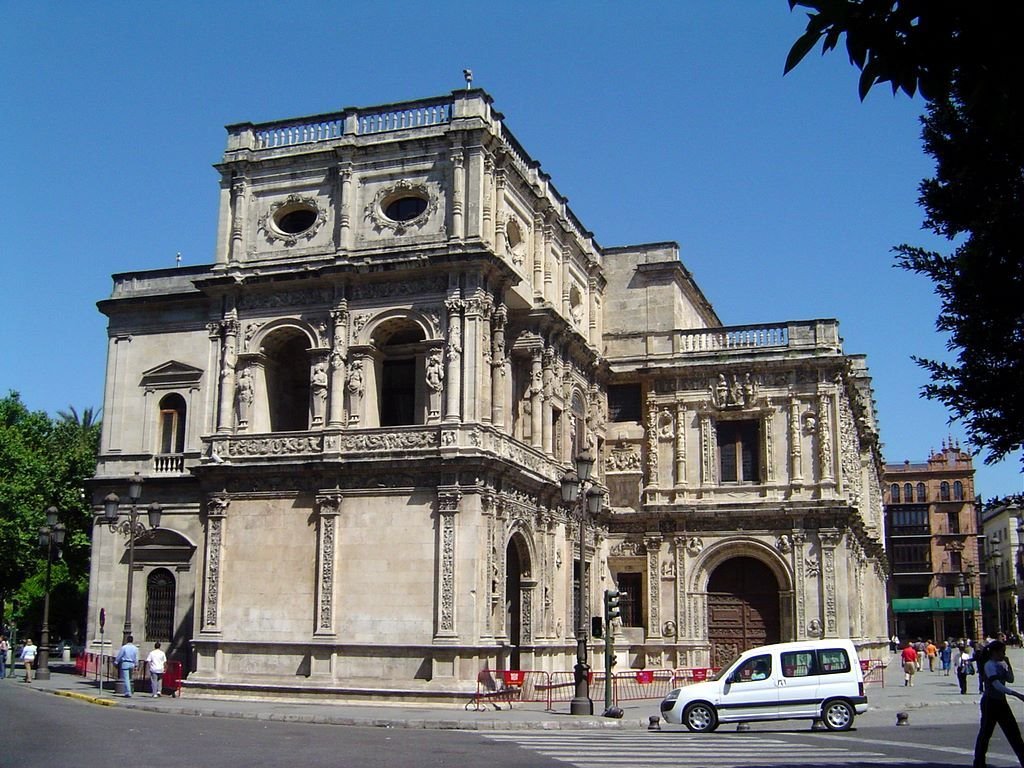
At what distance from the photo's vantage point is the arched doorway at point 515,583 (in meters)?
32.9

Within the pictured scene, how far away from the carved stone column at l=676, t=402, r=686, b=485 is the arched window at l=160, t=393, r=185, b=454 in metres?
16.4

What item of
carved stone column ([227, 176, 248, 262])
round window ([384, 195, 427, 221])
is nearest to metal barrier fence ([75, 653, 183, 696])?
carved stone column ([227, 176, 248, 262])

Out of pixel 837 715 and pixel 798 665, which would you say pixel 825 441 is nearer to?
pixel 798 665

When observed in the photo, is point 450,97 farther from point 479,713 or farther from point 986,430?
point 986,430

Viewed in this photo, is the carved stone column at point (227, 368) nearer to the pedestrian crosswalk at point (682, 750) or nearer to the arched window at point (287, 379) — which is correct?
the arched window at point (287, 379)

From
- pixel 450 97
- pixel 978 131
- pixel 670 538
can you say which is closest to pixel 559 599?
pixel 670 538

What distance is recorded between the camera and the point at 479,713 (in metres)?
26.3

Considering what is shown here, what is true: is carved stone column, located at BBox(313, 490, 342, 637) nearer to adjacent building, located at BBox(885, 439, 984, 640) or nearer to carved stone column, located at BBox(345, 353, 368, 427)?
carved stone column, located at BBox(345, 353, 368, 427)

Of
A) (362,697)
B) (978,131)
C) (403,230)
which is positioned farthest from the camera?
(403,230)

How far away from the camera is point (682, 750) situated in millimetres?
18766

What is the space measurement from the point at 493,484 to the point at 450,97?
10355 mm

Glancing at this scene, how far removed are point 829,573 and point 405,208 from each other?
1818cm

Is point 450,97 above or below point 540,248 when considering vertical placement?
above

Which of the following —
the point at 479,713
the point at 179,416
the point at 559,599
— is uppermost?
the point at 179,416
